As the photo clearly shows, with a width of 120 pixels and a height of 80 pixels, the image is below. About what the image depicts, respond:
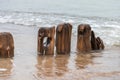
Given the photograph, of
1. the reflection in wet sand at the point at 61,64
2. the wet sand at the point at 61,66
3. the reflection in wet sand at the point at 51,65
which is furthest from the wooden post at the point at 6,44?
the reflection in wet sand at the point at 61,64

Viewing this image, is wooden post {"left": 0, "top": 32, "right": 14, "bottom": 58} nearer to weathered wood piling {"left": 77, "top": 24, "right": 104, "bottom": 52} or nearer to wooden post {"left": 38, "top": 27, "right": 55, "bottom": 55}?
wooden post {"left": 38, "top": 27, "right": 55, "bottom": 55}

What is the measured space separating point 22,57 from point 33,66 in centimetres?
99

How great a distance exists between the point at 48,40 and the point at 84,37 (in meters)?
1.06

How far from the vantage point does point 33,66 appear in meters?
7.89

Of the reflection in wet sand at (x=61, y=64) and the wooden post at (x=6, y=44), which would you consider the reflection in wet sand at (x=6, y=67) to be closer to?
the wooden post at (x=6, y=44)

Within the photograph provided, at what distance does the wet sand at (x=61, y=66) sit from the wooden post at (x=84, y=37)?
0.21m

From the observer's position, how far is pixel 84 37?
9.57 m

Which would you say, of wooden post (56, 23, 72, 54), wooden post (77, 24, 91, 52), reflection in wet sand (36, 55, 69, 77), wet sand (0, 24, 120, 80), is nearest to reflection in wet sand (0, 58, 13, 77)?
wet sand (0, 24, 120, 80)

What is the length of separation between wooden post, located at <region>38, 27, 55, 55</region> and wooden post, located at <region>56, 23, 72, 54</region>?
0.87ft

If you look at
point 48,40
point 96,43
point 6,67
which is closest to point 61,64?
point 48,40

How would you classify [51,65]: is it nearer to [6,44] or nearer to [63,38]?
[6,44]

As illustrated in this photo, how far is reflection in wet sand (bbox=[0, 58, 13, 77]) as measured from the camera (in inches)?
281

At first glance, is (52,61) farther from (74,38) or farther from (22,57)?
(74,38)

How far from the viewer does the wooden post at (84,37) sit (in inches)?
376
